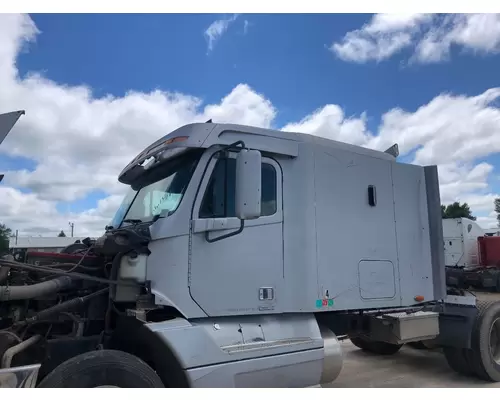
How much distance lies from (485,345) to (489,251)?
9.24 metres

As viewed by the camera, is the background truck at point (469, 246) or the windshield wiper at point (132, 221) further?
the background truck at point (469, 246)

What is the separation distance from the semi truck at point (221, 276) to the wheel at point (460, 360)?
1.21 meters

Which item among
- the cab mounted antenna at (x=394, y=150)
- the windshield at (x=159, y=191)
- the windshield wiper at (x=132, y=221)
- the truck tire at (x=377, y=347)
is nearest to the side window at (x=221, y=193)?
the windshield at (x=159, y=191)

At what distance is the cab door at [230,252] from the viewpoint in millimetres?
3883

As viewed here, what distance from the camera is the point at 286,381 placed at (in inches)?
158

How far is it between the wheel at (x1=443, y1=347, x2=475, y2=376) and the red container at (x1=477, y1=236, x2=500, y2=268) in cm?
859

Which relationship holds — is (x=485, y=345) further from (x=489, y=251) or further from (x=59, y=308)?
(x=489, y=251)

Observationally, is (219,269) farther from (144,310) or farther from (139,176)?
(139,176)

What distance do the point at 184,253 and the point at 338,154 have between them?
7.04 feet

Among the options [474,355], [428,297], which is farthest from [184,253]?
[474,355]

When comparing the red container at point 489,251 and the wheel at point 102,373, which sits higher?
the red container at point 489,251

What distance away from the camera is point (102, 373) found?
10.8 feet

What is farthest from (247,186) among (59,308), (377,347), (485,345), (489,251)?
(489,251)

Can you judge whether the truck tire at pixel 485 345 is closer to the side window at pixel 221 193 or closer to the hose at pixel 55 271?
the side window at pixel 221 193
